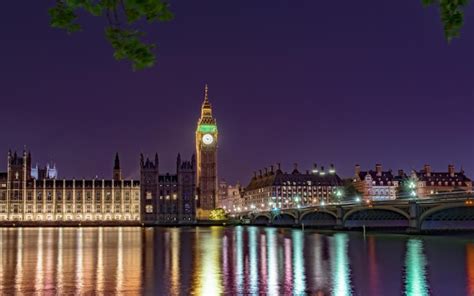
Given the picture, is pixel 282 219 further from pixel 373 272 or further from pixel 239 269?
pixel 373 272

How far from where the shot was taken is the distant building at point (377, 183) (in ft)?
603

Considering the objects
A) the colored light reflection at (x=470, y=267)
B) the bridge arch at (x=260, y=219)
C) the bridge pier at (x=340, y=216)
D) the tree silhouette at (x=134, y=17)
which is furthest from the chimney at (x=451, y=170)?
the tree silhouette at (x=134, y=17)

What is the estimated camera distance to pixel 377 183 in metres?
A: 186

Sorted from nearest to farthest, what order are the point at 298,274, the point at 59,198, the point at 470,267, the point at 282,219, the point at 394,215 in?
the point at 298,274 → the point at 470,267 → the point at 394,215 → the point at 282,219 → the point at 59,198

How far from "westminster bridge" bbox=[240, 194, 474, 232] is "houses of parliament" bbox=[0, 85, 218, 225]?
1542 inches

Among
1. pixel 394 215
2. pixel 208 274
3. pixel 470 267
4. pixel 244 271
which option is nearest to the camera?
pixel 208 274

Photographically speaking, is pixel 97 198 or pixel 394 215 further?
pixel 97 198

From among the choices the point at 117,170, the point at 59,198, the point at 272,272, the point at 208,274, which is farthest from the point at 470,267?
the point at 117,170

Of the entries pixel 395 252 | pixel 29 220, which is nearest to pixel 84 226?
pixel 29 220

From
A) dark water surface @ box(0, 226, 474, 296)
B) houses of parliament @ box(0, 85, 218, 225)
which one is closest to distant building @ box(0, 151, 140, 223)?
houses of parliament @ box(0, 85, 218, 225)

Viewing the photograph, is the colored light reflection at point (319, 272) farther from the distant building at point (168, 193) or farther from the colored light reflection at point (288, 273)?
the distant building at point (168, 193)

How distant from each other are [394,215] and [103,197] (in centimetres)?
9773

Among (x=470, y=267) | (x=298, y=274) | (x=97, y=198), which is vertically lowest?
(x=470, y=267)

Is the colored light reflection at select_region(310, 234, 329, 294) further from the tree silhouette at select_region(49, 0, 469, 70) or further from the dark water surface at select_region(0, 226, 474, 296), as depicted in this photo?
the tree silhouette at select_region(49, 0, 469, 70)
